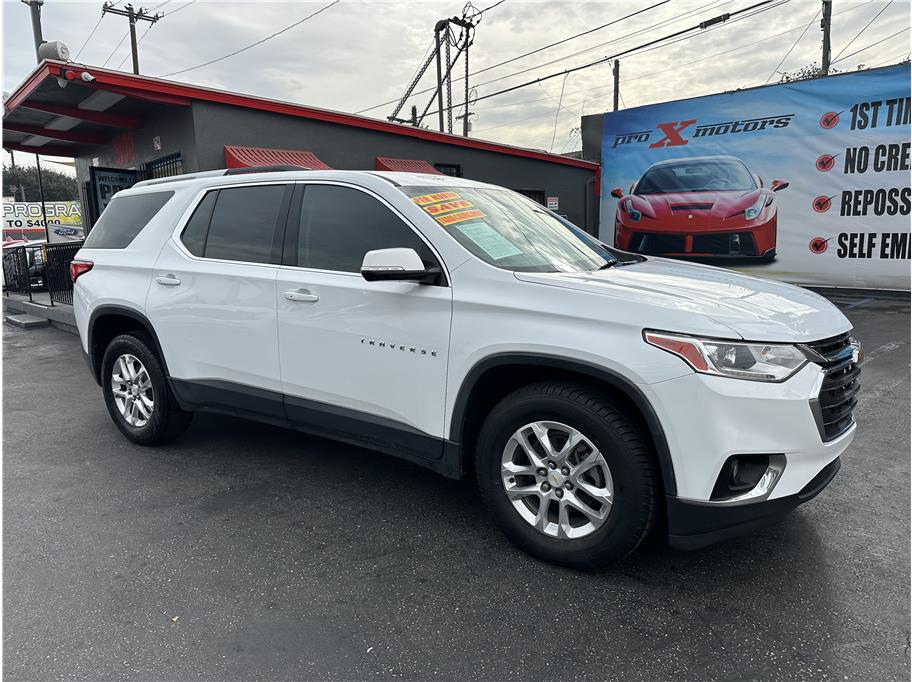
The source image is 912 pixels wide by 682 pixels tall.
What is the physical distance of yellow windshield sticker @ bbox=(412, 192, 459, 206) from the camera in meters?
3.39

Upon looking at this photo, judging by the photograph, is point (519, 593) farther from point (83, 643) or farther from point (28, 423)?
point (28, 423)

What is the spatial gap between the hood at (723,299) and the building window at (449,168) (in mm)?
12560

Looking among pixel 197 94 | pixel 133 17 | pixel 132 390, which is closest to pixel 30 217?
pixel 133 17

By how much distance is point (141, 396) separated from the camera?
181 inches

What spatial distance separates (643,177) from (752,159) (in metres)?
2.47

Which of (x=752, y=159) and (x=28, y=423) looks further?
(x=752, y=159)

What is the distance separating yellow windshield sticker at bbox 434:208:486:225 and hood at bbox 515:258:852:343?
0.54m

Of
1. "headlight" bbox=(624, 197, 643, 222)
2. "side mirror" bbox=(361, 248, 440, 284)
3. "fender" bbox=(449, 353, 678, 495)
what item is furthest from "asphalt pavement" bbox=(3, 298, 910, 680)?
"headlight" bbox=(624, 197, 643, 222)

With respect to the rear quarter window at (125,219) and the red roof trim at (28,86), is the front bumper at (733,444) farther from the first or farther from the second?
the red roof trim at (28,86)

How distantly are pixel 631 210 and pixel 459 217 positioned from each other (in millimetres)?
13063

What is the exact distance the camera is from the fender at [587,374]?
255 centimetres

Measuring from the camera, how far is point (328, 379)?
3496mm

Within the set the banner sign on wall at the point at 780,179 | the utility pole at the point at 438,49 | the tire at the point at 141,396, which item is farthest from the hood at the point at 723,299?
the utility pole at the point at 438,49

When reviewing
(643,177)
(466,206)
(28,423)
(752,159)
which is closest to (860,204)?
(752,159)
